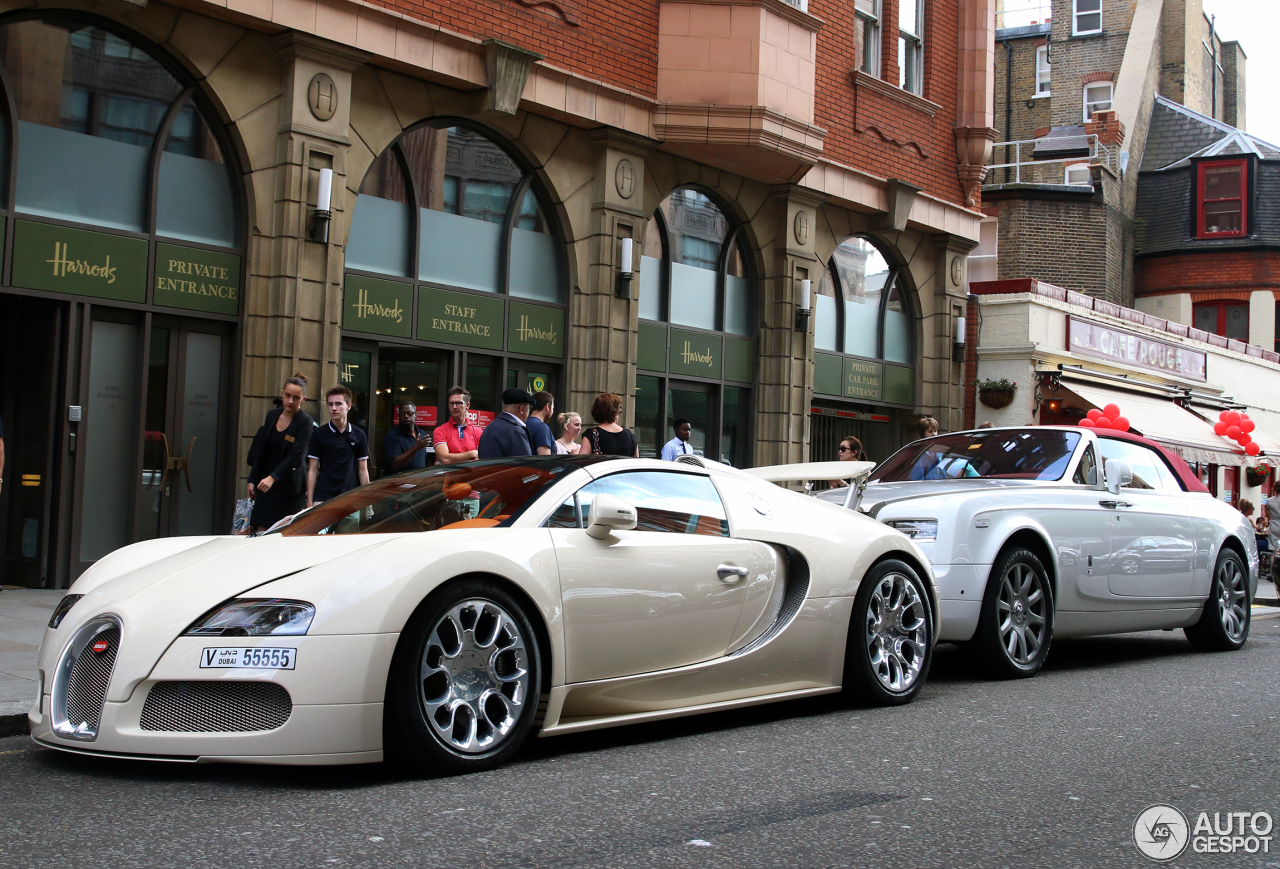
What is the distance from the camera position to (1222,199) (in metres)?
35.2

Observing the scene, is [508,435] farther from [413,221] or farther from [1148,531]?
[413,221]

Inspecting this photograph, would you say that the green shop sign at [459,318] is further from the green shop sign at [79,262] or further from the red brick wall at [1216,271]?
the red brick wall at [1216,271]

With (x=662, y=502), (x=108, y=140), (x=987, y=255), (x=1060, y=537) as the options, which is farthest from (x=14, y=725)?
(x=987, y=255)

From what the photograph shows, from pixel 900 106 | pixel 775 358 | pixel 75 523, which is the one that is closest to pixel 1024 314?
pixel 900 106

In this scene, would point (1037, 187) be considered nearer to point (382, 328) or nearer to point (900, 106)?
point (900, 106)

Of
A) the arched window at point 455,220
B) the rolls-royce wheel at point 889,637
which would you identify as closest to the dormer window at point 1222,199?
the arched window at point 455,220

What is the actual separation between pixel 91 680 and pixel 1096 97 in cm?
4033

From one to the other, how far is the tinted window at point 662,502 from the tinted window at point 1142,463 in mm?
4080

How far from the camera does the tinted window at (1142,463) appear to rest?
912 centimetres

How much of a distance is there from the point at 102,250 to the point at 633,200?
20.6 ft

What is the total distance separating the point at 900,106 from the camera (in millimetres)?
19219

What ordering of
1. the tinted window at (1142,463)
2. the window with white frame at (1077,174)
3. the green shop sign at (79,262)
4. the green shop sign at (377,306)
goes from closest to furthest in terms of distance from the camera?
1. the tinted window at (1142,463)
2. the green shop sign at (79,262)
3. the green shop sign at (377,306)
4. the window with white frame at (1077,174)

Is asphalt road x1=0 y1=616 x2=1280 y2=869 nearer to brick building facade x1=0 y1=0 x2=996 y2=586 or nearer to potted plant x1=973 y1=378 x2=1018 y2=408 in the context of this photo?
brick building facade x1=0 y1=0 x2=996 y2=586

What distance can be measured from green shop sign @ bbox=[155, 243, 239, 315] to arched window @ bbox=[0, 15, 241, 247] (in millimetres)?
171
